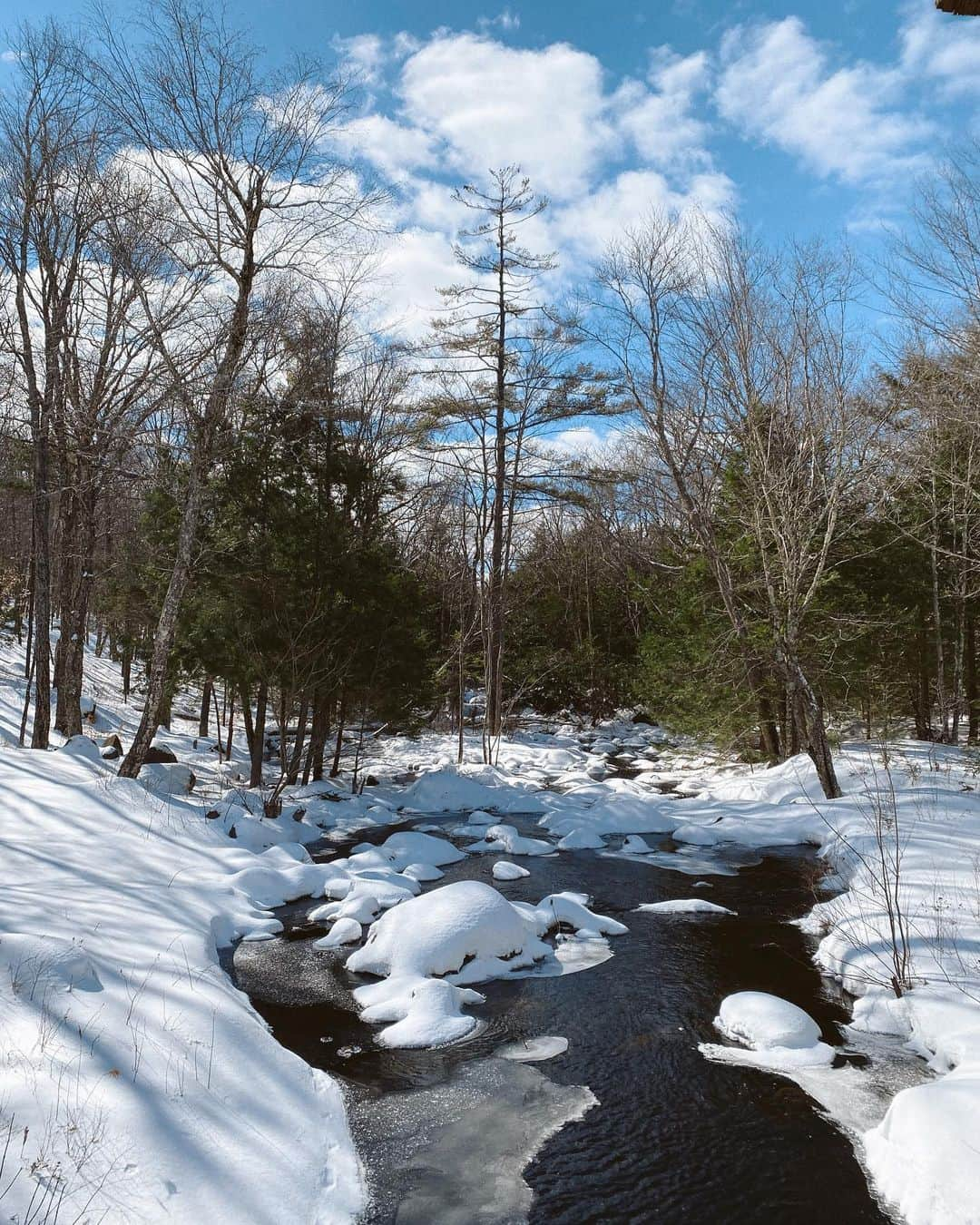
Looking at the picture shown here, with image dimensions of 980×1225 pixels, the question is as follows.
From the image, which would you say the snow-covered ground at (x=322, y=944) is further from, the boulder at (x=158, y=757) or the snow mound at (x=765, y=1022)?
the boulder at (x=158, y=757)

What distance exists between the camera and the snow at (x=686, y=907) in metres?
8.18

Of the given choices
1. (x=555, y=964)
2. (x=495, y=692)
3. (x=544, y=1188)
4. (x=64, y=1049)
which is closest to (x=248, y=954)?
(x=555, y=964)

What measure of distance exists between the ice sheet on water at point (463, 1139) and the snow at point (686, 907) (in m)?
3.63

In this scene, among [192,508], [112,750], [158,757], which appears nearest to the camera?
[192,508]

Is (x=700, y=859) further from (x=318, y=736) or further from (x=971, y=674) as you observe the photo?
(x=971, y=674)

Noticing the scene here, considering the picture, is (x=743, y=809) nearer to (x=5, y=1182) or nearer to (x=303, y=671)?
(x=303, y=671)

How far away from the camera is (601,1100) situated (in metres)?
4.64

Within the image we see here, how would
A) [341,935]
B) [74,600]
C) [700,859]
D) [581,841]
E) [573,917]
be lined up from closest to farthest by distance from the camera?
1. [341,935]
2. [573,917]
3. [700,859]
4. [581,841]
5. [74,600]

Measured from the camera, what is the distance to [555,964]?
22.1 ft

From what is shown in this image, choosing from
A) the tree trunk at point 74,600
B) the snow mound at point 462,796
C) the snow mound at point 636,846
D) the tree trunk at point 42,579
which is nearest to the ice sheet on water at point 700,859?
the snow mound at point 636,846

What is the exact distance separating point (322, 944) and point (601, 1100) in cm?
333

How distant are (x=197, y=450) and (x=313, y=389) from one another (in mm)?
3978

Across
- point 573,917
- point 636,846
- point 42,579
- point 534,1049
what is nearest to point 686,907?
point 573,917

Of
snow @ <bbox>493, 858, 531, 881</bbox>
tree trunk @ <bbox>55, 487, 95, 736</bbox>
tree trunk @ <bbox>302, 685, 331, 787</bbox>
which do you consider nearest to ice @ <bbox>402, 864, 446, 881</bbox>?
snow @ <bbox>493, 858, 531, 881</bbox>
